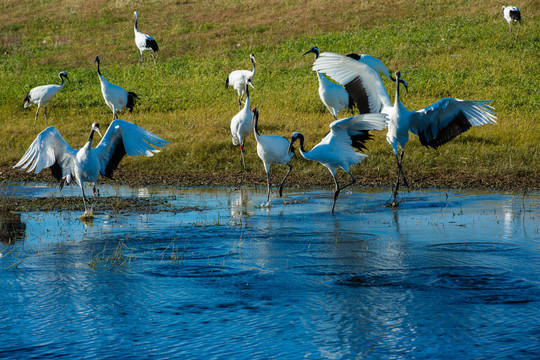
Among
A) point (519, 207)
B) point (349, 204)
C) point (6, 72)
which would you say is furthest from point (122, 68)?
point (519, 207)

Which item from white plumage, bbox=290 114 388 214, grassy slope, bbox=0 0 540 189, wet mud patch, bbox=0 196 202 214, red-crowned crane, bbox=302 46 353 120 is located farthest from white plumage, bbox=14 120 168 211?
red-crowned crane, bbox=302 46 353 120

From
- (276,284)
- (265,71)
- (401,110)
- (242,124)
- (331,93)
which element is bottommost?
(276,284)

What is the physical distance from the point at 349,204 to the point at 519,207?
2328 millimetres

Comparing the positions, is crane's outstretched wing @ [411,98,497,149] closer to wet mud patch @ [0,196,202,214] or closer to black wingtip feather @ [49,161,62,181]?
wet mud patch @ [0,196,202,214]

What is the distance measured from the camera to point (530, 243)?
6977 millimetres

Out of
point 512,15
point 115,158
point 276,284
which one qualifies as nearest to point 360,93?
point 115,158

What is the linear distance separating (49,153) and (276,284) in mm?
4375

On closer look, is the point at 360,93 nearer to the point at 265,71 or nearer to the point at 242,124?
the point at 242,124

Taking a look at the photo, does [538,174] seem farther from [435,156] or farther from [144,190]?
[144,190]

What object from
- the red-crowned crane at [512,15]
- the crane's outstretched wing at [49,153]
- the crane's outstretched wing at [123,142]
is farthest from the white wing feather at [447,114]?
the red-crowned crane at [512,15]

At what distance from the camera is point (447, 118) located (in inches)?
373

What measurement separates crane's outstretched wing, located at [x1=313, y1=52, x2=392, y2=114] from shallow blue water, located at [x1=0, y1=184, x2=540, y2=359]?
184 centimetres

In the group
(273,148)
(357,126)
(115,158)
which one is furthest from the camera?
(273,148)

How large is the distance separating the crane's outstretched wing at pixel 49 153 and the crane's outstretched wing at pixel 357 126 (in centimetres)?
359
